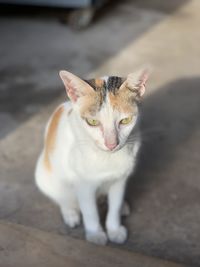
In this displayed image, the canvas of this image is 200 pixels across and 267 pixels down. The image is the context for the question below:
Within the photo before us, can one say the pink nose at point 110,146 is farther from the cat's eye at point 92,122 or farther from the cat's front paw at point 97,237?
the cat's front paw at point 97,237

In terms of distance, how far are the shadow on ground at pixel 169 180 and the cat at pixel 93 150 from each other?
0.40ft

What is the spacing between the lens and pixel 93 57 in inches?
130

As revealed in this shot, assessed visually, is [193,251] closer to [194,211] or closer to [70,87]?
[194,211]

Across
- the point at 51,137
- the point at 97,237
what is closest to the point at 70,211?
the point at 97,237

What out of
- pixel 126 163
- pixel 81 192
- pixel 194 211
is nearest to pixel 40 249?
pixel 81 192

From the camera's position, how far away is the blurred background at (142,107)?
1.95 metres

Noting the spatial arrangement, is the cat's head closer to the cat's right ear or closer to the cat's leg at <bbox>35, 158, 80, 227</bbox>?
the cat's right ear

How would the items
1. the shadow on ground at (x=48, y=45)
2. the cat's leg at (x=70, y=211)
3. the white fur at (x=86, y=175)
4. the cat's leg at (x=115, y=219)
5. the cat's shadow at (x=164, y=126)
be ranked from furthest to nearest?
the shadow on ground at (x=48, y=45), the cat's shadow at (x=164, y=126), the cat's leg at (x=70, y=211), the cat's leg at (x=115, y=219), the white fur at (x=86, y=175)

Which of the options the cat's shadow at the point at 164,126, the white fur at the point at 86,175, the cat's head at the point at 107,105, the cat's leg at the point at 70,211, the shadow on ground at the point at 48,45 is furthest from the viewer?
the shadow on ground at the point at 48,45

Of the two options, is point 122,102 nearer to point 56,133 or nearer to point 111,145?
point 111,145

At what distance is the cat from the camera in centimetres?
148

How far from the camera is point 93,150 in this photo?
1.60m

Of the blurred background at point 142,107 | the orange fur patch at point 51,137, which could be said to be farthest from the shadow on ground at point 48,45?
the orange fur patch at point 51,137

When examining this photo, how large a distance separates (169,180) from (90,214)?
542 millimetres
